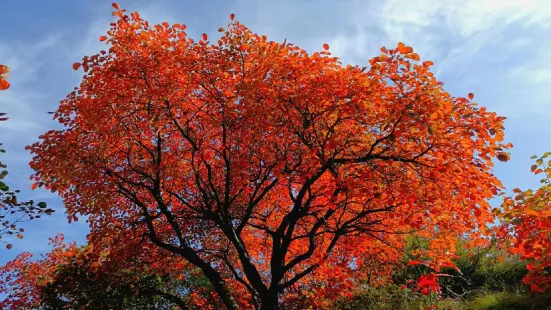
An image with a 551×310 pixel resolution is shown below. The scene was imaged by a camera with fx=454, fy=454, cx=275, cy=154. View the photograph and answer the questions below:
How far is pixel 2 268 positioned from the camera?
21297mm

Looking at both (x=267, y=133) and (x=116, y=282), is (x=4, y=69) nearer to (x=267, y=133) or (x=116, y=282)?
(x=267, y=133)

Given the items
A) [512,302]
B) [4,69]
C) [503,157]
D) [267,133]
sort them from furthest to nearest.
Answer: [512,302] < [267,133] < [503,157] < [4,69]

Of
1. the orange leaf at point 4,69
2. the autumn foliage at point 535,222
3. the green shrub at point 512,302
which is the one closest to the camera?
the orange leaf at point 4,69

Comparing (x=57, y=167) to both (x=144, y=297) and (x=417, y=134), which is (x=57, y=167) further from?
(x=417, y=134)

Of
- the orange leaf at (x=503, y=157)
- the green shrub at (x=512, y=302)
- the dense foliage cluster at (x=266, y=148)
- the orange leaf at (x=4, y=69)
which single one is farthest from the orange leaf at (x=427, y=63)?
the green shrub at (x=512, y=302)

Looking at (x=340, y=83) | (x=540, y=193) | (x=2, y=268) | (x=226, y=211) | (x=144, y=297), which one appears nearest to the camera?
(x=540, y=193)

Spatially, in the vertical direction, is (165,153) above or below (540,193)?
above

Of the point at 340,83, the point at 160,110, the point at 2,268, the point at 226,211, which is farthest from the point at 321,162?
the point at 2,268

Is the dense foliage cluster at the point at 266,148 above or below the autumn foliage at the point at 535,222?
above

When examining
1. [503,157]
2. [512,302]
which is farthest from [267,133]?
[512,302]

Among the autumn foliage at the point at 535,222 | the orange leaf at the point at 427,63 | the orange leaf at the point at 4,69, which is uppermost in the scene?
the orange leaf at the point at 427,63

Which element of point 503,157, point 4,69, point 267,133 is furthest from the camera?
point 267,133

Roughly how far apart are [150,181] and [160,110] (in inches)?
113

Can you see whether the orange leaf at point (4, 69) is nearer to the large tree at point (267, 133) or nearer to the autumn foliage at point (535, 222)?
the large tree at point (267, 133)
